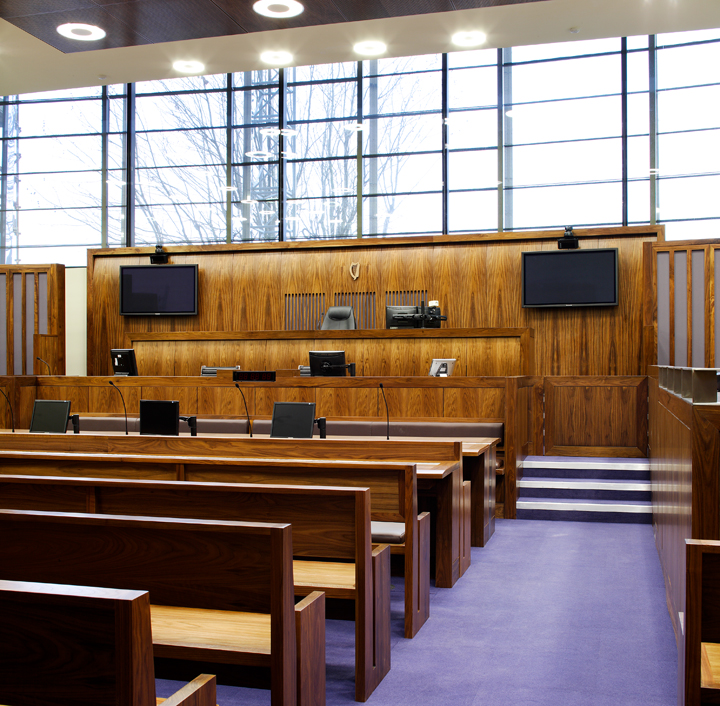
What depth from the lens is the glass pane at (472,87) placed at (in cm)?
1090

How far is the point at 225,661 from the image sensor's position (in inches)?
73.3

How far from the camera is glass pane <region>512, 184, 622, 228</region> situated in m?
10.3

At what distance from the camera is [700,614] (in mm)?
1553

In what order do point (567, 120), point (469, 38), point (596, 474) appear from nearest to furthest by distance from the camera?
point (469, 38)
point (596, 474)
point (567, 120)

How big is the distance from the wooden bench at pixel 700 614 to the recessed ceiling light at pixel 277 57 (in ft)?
13.1

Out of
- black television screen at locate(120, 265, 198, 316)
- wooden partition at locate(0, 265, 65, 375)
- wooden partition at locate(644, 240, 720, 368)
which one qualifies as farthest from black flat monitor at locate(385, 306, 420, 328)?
wooden partition at locate(0, 265, 65, 375)

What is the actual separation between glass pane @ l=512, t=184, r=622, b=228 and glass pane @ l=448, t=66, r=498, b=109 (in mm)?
1494

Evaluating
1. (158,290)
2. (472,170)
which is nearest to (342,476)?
(158,290)

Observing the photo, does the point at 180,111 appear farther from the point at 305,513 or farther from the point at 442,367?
the point at 305,513

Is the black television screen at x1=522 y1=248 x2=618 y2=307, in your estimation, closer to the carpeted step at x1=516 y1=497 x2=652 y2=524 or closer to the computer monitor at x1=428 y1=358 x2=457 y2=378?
the computer monitor at x1=428 y1=358 x2=457 y2=378

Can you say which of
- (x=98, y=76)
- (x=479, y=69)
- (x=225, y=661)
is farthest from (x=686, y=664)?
(x=479, y=69)

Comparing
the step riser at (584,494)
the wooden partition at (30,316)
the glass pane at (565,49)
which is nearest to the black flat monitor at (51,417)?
the wooden partition at (30,316)

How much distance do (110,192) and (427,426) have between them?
830cm

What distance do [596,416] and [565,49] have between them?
595cm
